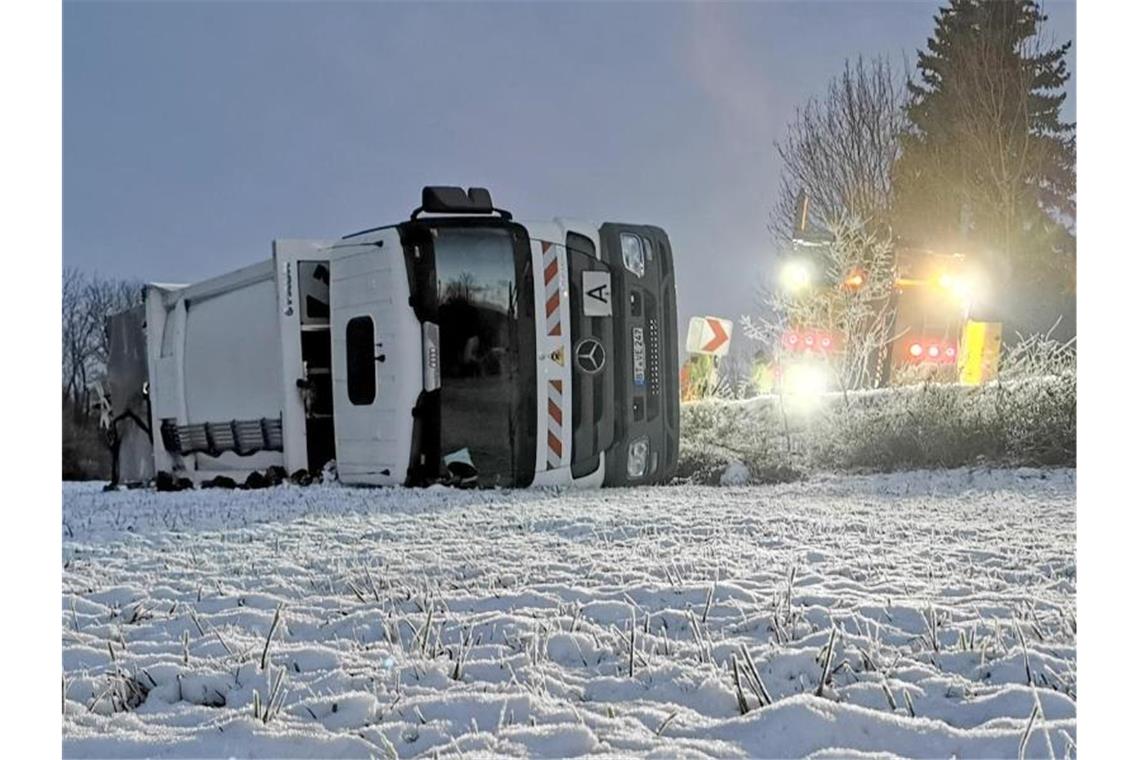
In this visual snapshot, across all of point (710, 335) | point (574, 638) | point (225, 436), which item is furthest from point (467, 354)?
point (710, 335)

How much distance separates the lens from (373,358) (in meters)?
6.00

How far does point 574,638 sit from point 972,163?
619 cm

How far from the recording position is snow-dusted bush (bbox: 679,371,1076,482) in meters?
7.54

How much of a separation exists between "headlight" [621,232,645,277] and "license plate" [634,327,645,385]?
44 centimetres

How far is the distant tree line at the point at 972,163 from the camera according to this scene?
19.2ft

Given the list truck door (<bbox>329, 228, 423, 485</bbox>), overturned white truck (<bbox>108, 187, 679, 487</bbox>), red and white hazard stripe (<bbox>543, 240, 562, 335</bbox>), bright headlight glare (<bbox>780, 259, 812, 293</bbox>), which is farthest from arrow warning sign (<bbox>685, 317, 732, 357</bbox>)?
truck door (<bbox>329, 228, 423, 485</bbox>)

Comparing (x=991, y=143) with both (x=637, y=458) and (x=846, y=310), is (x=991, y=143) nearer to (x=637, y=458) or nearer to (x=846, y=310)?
(x=637, y=458)

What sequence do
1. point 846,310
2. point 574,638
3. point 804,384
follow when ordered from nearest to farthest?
point 574,638, point 804,384, point 846,310

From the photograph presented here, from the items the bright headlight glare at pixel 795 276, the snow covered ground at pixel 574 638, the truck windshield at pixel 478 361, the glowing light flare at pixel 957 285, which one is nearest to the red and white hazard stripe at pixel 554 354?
the truck windshield at pixel 478 361

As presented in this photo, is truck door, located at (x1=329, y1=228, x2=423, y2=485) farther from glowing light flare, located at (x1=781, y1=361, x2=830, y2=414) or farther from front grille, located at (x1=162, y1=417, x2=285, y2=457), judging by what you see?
glowing light flare, located at (x1=781, y1=361, x2=830, y2=414)

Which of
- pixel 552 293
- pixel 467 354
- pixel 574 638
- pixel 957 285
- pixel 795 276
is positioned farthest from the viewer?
pixel 795 276

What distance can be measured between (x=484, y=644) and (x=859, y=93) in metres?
6.93

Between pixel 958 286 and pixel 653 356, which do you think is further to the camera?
pixel 958 286
